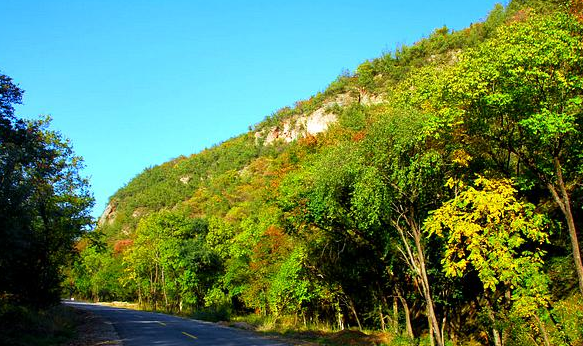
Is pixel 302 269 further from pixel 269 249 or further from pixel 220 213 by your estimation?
pixel 220 213

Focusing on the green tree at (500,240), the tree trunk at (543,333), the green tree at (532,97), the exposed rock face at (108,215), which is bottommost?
the tree trunk at (543,333)

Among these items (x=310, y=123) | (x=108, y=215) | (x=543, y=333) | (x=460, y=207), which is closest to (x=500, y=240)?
(x=460, y=207)

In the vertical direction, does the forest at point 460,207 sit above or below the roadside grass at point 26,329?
above

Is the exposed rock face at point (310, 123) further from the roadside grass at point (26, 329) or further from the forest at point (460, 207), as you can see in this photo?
the roadside grass at point (26, 329)

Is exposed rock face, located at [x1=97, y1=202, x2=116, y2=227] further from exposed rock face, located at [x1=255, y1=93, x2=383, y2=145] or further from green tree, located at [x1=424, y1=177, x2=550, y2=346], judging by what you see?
green tree, located at [x1=424, y1=177, x2=550, y2=346]

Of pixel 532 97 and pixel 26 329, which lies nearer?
pixel 532 97

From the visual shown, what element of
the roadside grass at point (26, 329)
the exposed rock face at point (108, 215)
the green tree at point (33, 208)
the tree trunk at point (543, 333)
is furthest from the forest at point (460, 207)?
the exposed rock face at point (108, 215)

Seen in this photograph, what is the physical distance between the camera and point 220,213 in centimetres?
8225

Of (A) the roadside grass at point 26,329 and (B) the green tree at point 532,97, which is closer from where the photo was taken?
(B) the green tree at point 532,97

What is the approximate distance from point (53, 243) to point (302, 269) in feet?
46.4

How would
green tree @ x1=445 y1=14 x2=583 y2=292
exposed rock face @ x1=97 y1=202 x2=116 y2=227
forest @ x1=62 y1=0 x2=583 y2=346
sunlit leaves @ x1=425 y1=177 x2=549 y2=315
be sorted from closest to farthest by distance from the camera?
sunlit leaves @ x1=425 y1=177 x2=549 y2=315 < green tree @ x1=445 y1=14 x2=583 y2=292 < forest @ x1=62 y1=0 x2=583 y2=346 < exposed rock face @ x1=97 y1=202 x2=116 y2=227

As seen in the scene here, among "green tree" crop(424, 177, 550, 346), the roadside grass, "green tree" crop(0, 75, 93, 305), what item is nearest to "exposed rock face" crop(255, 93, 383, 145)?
"green tree" crop(0, 75, 93, 305)

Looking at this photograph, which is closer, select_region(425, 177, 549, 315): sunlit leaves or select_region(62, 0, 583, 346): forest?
select_region(425, 177, 549, 315): sunlit leaves

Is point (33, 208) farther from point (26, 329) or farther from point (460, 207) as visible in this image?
point (460, 207)
